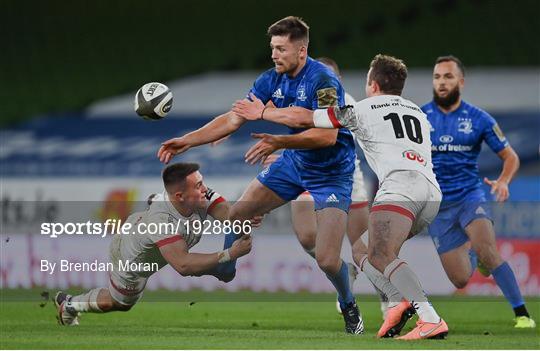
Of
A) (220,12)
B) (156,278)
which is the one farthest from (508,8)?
(156,278)

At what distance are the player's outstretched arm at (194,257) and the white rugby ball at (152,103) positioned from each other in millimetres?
1057

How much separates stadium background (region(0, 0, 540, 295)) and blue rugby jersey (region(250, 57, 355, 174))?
379cm

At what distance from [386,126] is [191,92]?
11751 millimetres

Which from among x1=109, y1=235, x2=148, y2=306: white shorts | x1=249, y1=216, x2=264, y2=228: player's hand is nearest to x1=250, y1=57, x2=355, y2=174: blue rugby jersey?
x1=249, y1=216, x2=264, y2=228: player's hand

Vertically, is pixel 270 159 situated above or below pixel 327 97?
below

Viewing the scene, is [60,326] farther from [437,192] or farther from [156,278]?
[156,278]

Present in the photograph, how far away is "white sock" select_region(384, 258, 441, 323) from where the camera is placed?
7883 millimetres

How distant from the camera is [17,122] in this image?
19094mm

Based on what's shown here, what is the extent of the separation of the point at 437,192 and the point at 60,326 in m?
3.08

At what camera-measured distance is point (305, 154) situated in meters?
8.97

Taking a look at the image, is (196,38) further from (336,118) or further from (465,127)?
(336,118)

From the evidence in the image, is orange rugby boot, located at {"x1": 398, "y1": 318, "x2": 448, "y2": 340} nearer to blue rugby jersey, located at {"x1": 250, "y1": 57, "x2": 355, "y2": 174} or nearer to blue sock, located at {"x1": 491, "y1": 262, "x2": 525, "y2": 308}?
blue rugby jersey, located at {"x1": 250, "y1": 57, "x2": 355, "y2": 174}

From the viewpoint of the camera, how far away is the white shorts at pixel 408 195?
26.7 ft

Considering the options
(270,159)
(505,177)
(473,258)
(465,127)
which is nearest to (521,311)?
(473,258)
